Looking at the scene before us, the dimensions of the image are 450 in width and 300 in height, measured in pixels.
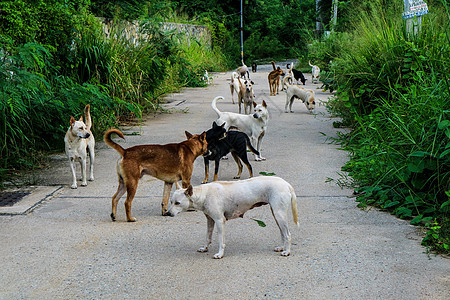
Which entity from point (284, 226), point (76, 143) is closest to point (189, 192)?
point (284, 226)

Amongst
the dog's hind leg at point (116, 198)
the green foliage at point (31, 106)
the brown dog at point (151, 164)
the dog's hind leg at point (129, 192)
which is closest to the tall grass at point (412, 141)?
the brown dog at point (151, 164)

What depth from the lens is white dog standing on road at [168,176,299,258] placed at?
4.78 meters

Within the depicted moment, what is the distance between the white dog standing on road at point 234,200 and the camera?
15.7ft

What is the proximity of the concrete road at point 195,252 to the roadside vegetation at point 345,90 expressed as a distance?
1.58 ft

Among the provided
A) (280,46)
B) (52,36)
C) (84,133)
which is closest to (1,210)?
(84,133)

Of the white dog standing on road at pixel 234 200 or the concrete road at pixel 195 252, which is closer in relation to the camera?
the concrete road at pixel 195 252

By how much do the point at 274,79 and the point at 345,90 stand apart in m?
9.40

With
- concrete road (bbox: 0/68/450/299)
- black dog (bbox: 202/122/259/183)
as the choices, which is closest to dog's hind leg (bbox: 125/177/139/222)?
concrete road (bbox: 0/68/450/299)

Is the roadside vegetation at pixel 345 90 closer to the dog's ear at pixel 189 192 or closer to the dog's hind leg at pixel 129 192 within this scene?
the dog's ear at pixel 189 192

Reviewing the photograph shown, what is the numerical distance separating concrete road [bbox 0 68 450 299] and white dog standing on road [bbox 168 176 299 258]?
25 centimetres

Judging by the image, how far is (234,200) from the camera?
4.91m

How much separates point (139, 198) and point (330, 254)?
285 cm

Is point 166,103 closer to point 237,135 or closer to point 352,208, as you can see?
point 237,135

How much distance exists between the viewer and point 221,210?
191 inches
